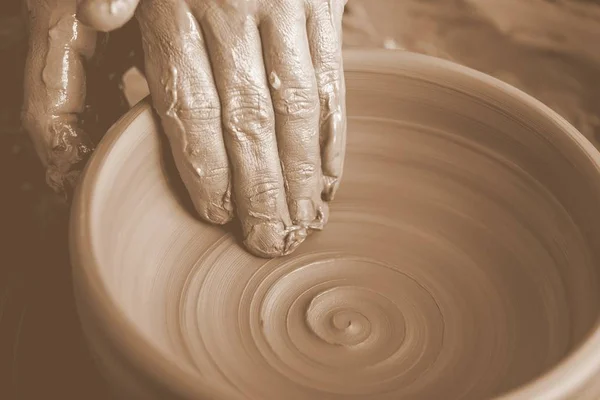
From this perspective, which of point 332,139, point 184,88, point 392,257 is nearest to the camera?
point 184,88

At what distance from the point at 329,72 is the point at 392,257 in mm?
386

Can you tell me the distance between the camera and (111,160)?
0.95 metres

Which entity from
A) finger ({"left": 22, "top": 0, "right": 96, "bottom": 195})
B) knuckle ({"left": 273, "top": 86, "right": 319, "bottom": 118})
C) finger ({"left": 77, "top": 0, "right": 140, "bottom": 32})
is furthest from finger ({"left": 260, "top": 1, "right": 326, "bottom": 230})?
finger ({"left": 22, "top": 0, "right": 96, "bottom": 195})

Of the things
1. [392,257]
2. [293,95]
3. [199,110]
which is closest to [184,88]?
[199,110]

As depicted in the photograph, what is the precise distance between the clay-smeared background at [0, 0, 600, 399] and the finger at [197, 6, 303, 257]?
→ 1.15 feet

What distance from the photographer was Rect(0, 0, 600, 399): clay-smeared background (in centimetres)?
107

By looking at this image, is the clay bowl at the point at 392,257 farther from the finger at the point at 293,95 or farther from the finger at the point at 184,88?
the finger at the point at 293,95

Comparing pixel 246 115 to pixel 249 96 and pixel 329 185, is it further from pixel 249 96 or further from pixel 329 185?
pixel 329 185

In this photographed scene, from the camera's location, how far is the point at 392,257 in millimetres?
1231

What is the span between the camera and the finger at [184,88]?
96 cm

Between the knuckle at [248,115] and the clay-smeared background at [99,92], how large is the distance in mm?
363

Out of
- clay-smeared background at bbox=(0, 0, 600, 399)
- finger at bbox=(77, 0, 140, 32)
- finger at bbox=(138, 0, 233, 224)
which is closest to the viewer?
finger at bbox=(77, 0, 140, 32)

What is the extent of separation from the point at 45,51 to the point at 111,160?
297mm

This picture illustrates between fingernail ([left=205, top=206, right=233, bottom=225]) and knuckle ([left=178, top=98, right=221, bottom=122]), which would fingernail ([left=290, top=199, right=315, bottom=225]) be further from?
knuckle ([left=178, top=98, right=221, bottom=122])
